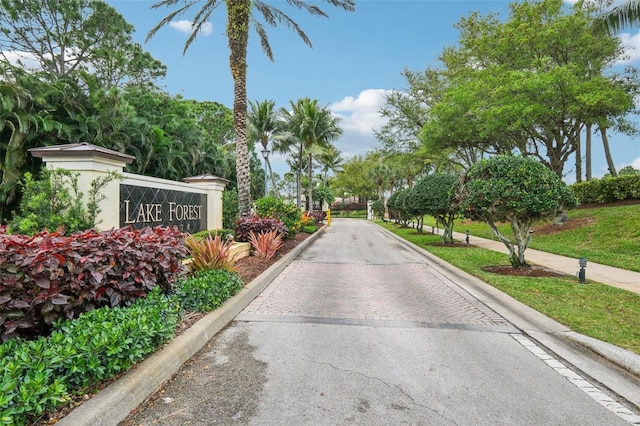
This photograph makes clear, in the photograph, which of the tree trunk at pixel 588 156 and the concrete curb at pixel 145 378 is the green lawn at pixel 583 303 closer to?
the concrete curb at pixel 145 378

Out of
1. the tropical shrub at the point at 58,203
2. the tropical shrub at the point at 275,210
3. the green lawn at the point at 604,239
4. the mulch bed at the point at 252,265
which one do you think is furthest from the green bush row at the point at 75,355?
the tropical shrub at the point at 275,210

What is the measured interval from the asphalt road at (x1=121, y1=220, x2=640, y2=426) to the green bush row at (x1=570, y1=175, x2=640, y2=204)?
16.8 metres

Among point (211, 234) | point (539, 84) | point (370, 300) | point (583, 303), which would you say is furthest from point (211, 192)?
point (539, 84)

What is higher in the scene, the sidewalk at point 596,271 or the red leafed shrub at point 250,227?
the red leafed shrub at point 250,227

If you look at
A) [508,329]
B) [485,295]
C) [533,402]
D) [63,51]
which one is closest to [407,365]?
[533,402]

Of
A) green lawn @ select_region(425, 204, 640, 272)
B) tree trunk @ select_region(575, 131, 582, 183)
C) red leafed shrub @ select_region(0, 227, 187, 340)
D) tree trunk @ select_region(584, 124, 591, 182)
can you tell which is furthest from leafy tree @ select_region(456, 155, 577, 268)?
tree trunk @ select_region(584, 124, 591, 182)

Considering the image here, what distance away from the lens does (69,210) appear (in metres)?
7.39

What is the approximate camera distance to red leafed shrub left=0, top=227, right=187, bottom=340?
132 inches

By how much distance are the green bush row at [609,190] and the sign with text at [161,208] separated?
18040mm

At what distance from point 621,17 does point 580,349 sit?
15158 millimetres

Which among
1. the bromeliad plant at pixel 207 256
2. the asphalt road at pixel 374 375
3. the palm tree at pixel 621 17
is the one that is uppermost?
the palm tree at pixel 621 17

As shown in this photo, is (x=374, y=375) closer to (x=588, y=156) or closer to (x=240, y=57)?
(x=240, y=57)

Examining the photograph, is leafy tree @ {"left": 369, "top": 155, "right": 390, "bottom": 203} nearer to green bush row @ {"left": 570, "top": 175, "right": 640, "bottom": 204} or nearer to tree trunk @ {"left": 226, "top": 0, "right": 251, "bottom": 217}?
green bush row @ {"left": 570, "top": 175, "right": 640, "bottom": 204}

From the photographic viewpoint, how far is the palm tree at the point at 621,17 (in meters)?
13.6
